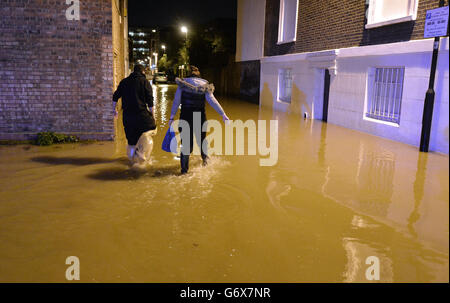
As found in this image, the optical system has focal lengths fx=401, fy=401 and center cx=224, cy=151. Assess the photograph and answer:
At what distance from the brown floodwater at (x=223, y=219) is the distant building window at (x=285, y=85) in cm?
1100

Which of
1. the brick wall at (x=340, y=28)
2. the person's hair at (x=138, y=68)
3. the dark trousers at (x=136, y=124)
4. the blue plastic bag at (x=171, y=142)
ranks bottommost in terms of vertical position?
the blue plastic bag at (x=171, y=142)

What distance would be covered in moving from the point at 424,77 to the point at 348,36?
4206 mm

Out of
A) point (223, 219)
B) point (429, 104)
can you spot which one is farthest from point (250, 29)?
point (223, 219)

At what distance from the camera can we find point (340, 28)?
528 inches

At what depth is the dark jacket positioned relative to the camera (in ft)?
23.1

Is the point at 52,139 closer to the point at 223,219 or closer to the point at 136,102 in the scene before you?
the point at 136,102

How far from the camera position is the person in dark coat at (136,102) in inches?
277

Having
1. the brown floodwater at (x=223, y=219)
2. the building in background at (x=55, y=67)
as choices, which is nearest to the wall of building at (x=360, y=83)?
the brown floodwater at (x=223, y=219)

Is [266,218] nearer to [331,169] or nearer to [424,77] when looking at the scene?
[331,169]

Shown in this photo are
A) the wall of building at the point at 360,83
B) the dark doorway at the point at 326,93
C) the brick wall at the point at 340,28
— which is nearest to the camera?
the wall of building at the point at 360,83

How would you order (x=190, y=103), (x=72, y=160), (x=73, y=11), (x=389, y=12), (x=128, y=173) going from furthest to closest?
(x=389, y=12) < (x=73, y=11) < (x=72, y=160) < (x=128, y=173) < (x=190, y=103)

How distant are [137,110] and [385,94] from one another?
7240 mm

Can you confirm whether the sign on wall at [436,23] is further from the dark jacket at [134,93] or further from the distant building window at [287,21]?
the distant building window at [287,21]

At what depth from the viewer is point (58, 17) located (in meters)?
8.78
